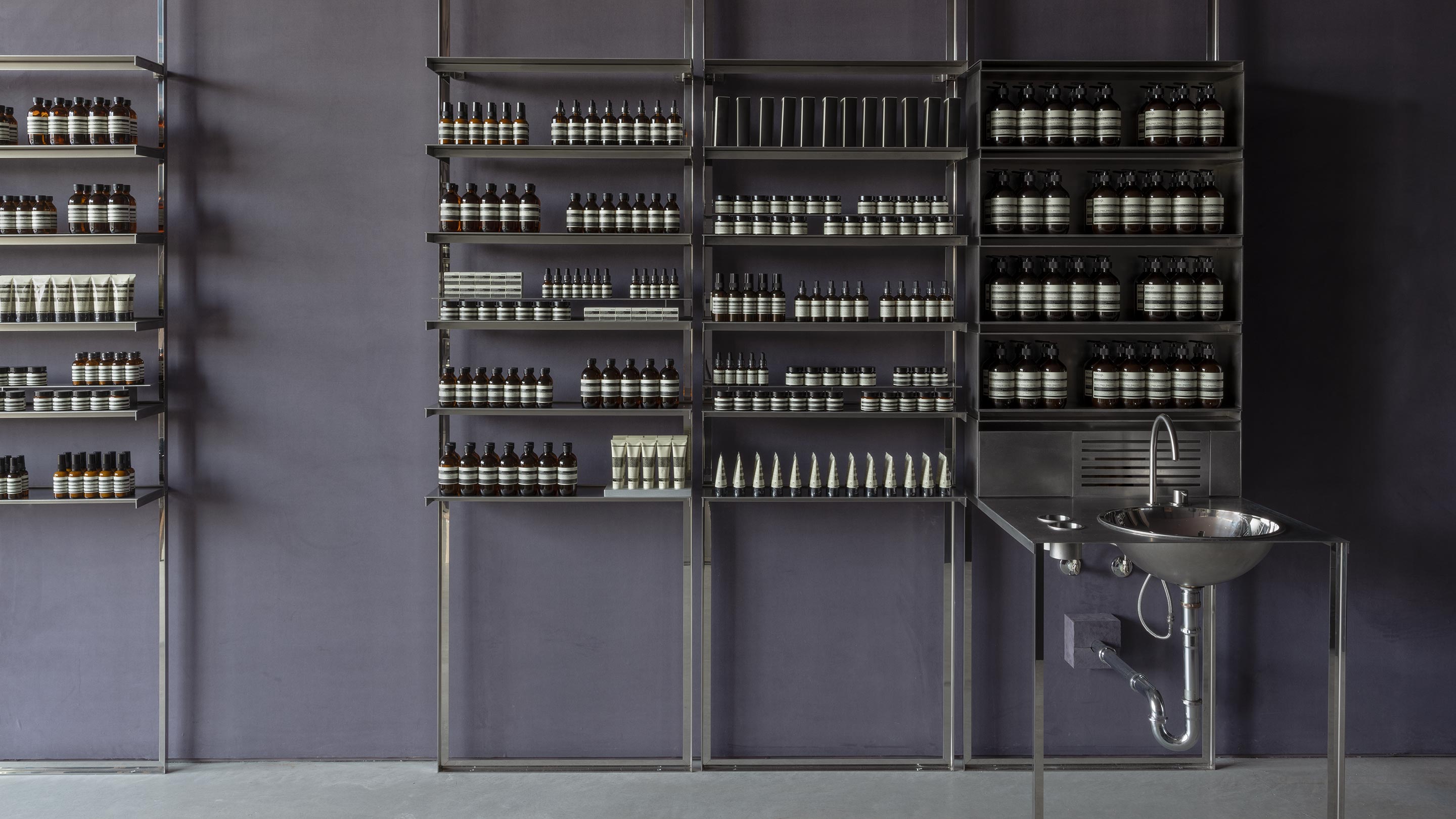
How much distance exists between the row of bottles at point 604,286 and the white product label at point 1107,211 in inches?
51.8

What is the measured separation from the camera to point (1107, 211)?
327 cm

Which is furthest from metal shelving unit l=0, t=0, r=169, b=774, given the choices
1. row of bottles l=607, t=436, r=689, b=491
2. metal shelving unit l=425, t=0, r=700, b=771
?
row of bottles l=607, t=436, r=689, b=491

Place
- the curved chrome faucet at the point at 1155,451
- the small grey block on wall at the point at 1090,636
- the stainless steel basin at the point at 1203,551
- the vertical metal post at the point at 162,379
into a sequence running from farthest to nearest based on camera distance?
the small grey block on wall at the point at 1090,636 → the vertical metal post at the point at 162,379 → the curved chrome faucet at the point at 1155,451 → the stainless steel basin at the point at 1203,551

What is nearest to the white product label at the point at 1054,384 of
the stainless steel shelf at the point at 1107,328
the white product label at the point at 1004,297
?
the stainless steel shelf at the point at 1107,328

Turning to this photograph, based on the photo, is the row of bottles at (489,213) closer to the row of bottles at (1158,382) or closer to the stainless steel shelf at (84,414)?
the stainless steel shelf at (84,414)

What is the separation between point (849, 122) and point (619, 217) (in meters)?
0.77

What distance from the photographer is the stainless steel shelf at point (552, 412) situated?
10.8ft

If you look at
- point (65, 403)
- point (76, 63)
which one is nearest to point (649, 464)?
point (65, 403)

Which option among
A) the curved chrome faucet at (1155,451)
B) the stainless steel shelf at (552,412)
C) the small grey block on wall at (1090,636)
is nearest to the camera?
the curved chrome faucet at (1155,451)

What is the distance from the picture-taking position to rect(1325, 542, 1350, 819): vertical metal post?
8.89 ft

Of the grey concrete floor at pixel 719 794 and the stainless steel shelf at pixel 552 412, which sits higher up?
the stainless steel shelf at pixel 552 412

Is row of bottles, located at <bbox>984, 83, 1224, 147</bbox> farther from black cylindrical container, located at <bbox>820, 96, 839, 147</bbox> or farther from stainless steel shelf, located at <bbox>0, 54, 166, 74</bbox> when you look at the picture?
stainless steel shelf, located at <bbox>0, 54, 166, 74</bbox>

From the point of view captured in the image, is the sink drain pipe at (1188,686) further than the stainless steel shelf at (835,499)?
No

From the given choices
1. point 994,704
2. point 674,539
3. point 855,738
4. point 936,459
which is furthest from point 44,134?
point 994,704
